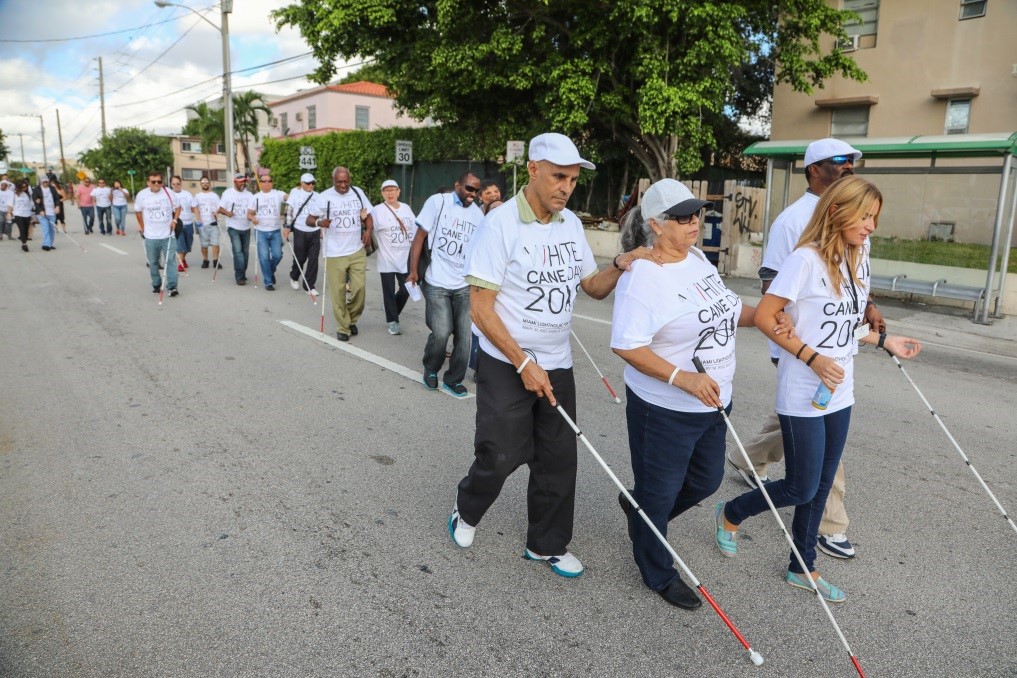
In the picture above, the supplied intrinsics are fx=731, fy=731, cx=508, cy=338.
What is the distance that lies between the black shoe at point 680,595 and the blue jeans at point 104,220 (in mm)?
23311

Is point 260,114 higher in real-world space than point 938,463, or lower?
higher

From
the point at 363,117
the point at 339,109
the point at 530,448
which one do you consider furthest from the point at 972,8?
the point at 363,117

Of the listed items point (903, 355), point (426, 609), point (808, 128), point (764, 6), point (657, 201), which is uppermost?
point (764, 6)


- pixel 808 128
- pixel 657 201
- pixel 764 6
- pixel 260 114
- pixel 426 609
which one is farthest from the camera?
pixel 260 114

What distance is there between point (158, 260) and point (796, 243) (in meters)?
10.00

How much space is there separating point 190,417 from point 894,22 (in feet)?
64.0

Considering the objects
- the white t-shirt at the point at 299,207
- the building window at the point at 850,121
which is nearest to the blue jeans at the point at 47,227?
the white t-shirt at the point at 299,207

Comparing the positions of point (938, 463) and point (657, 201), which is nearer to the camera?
point (657, 201)

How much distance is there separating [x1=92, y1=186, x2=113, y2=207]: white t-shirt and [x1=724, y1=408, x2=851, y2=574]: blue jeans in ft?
75.6

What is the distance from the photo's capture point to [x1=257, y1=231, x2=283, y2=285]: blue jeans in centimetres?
1172

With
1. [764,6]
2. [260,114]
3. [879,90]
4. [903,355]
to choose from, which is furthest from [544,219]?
[260,114]

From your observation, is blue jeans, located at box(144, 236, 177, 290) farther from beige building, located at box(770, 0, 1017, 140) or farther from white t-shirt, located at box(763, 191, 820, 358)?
beige building, located at box(770, 0, 1017, 140)

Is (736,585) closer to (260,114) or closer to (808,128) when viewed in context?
(808,128)

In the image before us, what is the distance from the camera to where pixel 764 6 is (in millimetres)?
14516
